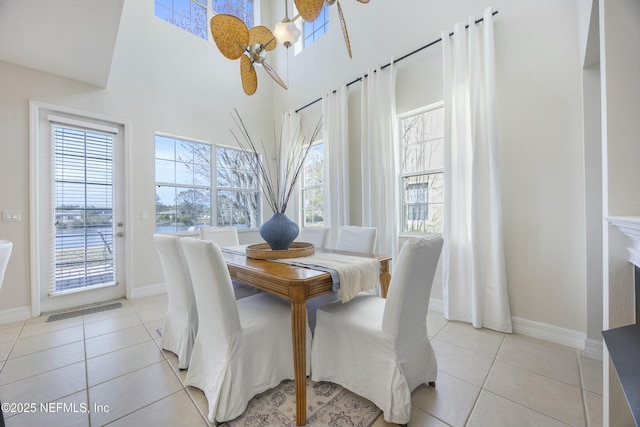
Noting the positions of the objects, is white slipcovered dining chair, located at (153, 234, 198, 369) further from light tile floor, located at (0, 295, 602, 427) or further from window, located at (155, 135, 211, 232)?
window, located at (155, 135, 211, 232)

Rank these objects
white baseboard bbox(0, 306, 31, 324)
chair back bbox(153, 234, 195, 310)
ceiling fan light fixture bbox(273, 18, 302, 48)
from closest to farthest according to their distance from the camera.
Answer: chair back bbox(153, 234, 195, 310)
ceiling fan light fixture bbox(273, 18, 302, 48)
white baseboard bbox(0, 306, 31, 324)

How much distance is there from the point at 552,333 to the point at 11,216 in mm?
5168

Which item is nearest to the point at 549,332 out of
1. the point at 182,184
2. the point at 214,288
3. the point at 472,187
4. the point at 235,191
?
the point at 472,187

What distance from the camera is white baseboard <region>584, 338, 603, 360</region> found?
1.80 meters

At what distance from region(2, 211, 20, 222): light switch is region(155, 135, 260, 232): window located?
1245 millimetres

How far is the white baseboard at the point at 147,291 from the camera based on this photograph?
3240mm

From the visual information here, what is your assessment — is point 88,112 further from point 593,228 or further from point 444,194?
point 593,228

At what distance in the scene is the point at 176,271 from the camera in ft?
5.62

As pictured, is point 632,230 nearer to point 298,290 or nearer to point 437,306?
point 298,290

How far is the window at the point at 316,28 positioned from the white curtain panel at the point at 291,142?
47.3 inches

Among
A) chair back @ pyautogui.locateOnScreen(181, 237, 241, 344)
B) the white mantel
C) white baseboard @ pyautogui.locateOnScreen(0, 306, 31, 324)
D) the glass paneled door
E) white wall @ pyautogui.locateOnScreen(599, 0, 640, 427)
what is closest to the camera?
the white mantel

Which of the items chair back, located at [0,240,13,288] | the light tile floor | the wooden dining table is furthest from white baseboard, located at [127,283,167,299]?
the wooden dining table

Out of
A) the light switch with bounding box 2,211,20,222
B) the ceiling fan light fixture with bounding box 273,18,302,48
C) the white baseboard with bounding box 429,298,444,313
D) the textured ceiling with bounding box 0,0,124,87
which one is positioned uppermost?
the textured ceiling with bounding box 0,0,124,87

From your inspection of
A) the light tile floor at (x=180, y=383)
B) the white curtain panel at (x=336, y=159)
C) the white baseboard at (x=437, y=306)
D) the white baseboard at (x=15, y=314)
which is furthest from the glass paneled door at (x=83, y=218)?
the white baseboard at (x=437, y=306)
